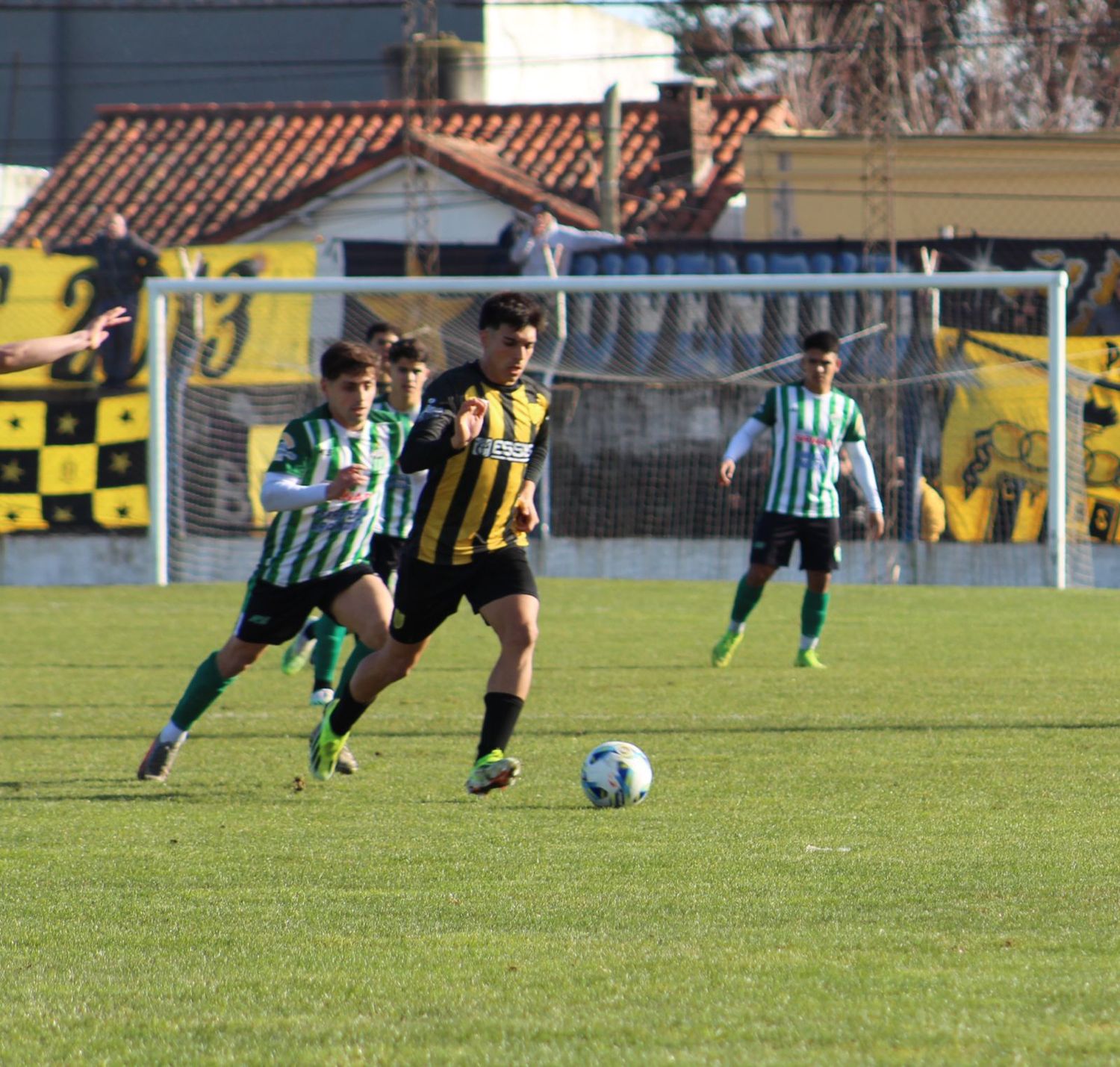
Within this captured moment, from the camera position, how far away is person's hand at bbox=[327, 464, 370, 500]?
650 centimetres

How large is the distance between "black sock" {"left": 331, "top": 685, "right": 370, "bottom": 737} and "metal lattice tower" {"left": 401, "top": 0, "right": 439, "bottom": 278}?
17234 mm

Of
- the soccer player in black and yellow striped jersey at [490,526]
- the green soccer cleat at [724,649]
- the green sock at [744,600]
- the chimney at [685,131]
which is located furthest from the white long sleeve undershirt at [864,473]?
the chimney at [685,131]

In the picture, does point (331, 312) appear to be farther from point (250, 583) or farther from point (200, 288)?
point (250, 583)

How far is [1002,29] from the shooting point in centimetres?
3753

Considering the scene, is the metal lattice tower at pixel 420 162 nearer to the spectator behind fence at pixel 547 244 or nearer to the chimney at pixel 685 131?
the spectator behind fence at pixel 547 244

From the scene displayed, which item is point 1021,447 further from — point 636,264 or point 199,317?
point 199,317

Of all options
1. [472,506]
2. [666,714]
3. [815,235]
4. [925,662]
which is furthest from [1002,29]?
[472,506]

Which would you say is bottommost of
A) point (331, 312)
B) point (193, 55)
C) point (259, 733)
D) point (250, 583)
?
point (259, 733)

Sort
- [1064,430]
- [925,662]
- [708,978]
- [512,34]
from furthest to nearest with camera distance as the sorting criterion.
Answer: [512,34]
[1064,430]
[925,662]
[708,978]

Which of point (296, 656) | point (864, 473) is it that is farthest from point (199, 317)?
point (864, 473)

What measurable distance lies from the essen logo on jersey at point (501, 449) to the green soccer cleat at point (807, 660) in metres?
5.15

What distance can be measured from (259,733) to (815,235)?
1931 cm

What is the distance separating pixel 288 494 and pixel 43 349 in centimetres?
144

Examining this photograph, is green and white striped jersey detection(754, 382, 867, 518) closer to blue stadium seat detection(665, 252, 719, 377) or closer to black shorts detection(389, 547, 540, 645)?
black shorts detection(389, 547, 540, 645)
